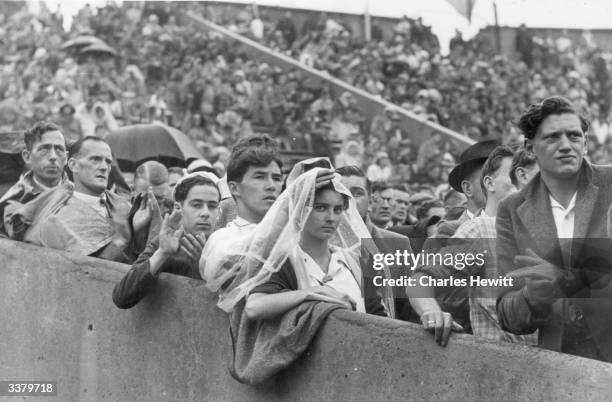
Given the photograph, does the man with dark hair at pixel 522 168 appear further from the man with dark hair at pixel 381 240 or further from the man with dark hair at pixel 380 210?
the man with dark hair at pixel 380 210

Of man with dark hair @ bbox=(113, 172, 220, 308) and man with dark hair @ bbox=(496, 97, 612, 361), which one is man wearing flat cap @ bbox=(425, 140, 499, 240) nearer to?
man with dark hair @ bbox=(113, 172, 220, 308)

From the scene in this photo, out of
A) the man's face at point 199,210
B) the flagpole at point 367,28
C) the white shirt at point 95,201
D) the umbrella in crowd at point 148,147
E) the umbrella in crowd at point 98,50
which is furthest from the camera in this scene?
the flagpole at point 367,28

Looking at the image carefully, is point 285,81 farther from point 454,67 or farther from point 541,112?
point 541,112

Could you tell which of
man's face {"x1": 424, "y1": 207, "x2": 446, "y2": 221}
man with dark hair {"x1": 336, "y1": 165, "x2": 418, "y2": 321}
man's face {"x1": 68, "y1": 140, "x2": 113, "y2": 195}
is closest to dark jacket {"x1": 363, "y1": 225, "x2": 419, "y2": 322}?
man with dark hair {"x1": 336, "y1": 165, "x2": 418, "y2": 321}

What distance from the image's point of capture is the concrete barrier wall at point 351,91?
22.4 m

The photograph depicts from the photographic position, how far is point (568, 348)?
4289mm

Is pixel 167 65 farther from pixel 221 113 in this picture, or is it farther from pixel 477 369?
Answer: pixel 477 369

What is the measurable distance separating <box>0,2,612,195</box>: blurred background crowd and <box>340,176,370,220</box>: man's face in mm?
9126

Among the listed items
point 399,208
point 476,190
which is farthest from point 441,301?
point 399,208

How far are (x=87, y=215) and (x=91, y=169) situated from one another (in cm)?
39

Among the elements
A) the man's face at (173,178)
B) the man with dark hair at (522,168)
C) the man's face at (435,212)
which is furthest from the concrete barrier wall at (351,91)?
the man with dark hair at (522,168)

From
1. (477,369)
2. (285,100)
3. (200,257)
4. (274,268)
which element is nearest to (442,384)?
(477,369)

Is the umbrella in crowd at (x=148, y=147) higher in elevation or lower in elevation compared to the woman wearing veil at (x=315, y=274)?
higher

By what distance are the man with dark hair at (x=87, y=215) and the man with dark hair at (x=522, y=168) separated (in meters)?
2.19
